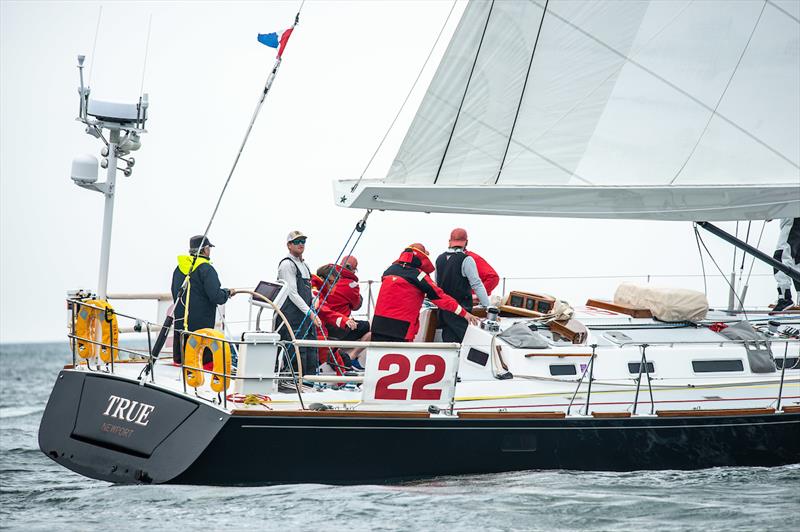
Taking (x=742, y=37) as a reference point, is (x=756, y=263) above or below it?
below

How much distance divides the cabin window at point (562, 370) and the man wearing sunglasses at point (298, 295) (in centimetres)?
207

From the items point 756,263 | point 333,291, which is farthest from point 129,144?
point 756,263

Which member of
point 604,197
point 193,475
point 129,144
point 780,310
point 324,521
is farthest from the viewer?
point 780,310

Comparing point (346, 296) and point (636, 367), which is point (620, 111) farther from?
point (346, 296)

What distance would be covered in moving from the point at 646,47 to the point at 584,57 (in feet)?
2.00

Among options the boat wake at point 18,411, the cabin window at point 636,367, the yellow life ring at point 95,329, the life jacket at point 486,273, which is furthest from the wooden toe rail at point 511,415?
the boat wake at point 18,411

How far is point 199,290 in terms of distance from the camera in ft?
28.2

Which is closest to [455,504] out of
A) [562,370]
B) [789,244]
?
[562,370]

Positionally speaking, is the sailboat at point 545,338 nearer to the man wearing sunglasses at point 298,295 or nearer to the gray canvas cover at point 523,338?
the gray canvas cover at point 523,338

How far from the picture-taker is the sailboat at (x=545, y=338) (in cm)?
788

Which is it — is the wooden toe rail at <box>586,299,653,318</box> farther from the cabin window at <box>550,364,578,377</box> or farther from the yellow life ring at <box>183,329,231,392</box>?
the yellow life ring at <box>183,329,231,392</box>

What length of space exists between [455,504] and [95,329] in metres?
3.40

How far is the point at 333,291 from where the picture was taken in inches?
377

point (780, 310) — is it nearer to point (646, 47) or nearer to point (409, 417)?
point (646, 47)
